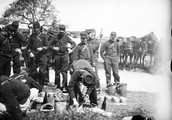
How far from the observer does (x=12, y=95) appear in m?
3.91

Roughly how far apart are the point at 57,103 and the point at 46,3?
7.40 ft

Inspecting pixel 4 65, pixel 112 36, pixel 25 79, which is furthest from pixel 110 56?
pixel 25 79

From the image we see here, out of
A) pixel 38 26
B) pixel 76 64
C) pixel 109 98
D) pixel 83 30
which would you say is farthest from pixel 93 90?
pixel 38 26

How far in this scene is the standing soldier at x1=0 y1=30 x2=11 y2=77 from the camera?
586 centimetres

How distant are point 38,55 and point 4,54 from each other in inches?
39.6

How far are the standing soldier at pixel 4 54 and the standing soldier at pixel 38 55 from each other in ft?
2.39

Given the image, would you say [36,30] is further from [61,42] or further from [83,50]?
[83,50]

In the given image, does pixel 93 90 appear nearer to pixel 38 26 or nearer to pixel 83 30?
pixel 83 30

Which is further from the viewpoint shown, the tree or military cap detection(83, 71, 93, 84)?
the tree

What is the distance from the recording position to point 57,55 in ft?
22.5

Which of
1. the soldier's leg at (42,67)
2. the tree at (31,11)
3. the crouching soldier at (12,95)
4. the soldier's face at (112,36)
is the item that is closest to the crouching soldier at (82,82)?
the crouching soldier at (12,95)

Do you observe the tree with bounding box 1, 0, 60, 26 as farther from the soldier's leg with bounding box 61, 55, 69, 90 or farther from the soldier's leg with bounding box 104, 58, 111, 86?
the soldier's leg with bounding box 104, 58, 111, 86

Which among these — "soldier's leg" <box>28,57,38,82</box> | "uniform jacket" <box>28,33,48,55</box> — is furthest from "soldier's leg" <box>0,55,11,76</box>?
"uniform jacket" <box>28,33,48,55</box>

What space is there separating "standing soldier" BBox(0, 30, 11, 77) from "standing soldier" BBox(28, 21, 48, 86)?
2.39 feet
